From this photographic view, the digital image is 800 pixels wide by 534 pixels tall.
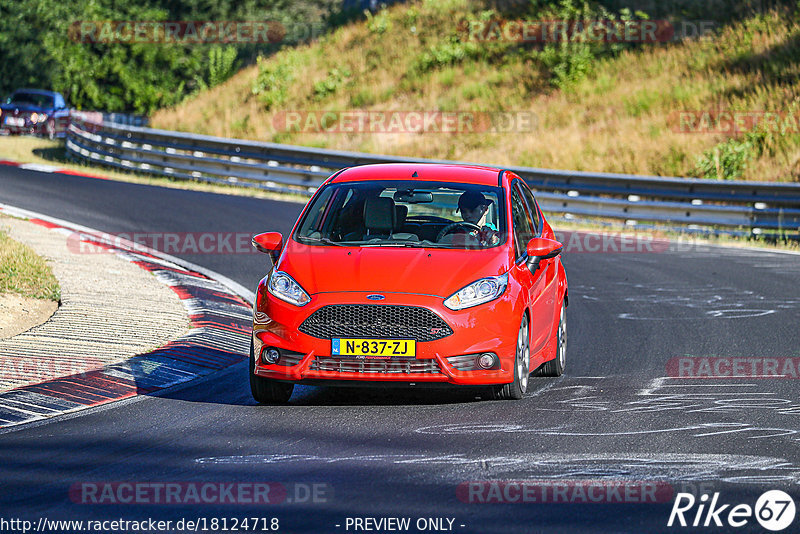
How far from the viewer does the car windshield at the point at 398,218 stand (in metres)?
9.07

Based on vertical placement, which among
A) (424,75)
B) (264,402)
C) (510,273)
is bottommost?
(264,402)

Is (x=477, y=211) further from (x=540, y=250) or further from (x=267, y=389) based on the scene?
(x=267, y=389)

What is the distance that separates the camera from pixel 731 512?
18.5 feet

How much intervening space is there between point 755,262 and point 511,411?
10.7 m

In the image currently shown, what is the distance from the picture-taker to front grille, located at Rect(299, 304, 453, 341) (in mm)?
8078

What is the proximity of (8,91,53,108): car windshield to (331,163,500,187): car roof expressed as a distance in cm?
3414

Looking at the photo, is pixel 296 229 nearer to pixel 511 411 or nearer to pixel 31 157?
pixel 511 411

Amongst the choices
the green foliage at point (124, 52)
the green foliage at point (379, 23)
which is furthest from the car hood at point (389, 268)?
the green foliage at point (124, 52)

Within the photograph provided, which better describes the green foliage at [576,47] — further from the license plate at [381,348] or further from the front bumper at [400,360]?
the license plate at [381,348]

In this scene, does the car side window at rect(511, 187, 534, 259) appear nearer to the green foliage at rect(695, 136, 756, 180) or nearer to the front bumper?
the front bumper

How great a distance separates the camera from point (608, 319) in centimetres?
1277

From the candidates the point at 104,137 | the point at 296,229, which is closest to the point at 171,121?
the point at 104,137

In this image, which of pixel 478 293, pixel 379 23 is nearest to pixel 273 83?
pixel 379 23

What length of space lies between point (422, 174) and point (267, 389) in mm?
2300
